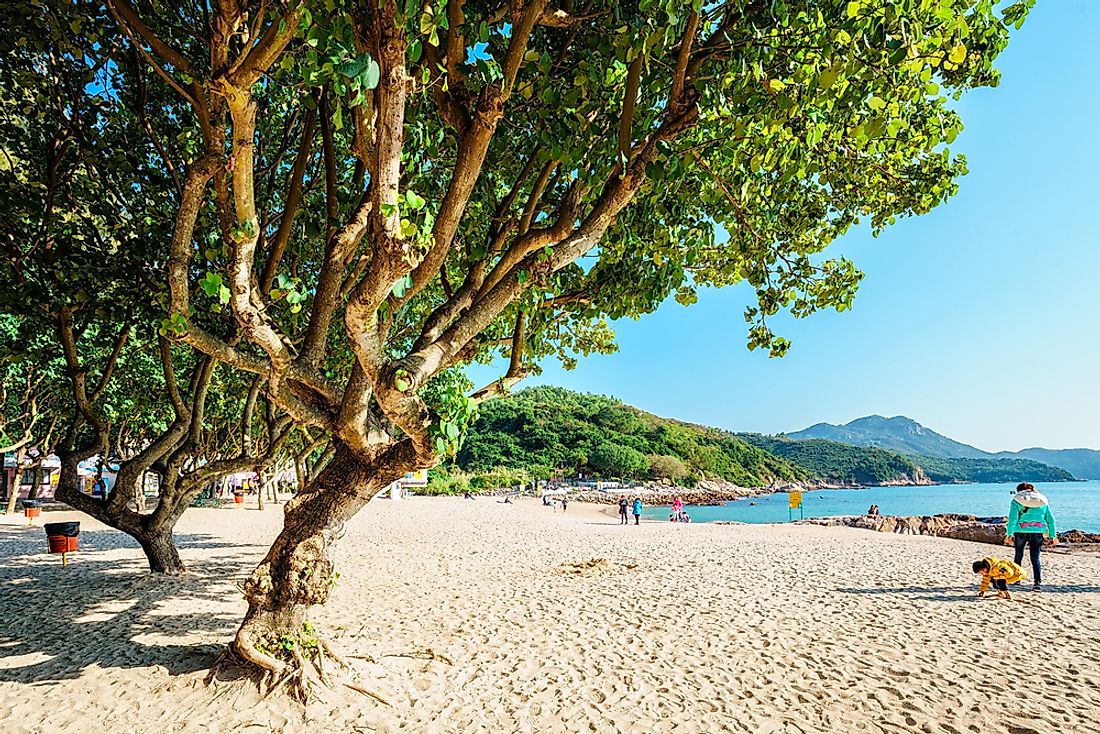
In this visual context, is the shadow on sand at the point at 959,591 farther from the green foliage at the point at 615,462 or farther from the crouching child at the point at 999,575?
the green foliage at the point at 615,462

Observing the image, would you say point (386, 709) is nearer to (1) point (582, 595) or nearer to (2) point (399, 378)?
(2) point (399, 378)

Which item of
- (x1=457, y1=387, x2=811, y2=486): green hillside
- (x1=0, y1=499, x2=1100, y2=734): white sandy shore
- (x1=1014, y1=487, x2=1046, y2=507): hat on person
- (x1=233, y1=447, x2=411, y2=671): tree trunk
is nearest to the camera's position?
(x1=0, y1=499, x2=1100, y2=734): white sandy shore

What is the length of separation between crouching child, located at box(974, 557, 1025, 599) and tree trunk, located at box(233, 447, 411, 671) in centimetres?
1038

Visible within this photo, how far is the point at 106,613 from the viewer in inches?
308

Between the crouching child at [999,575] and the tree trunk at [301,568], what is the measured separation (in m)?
10.4

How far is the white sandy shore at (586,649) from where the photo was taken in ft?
16.2

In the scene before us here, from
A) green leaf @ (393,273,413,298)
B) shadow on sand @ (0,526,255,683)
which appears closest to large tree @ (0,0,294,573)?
shadow on sand @ (0,526,255,683)

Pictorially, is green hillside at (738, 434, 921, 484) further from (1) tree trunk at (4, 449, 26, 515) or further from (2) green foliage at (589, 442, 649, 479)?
(1) tree trunk at (4, 449, 26, 515)

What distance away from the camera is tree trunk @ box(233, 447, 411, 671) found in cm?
512

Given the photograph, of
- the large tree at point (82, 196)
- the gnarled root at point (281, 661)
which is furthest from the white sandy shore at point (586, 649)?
the large tree at point (82, 196)

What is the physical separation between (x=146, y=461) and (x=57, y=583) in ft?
12.4

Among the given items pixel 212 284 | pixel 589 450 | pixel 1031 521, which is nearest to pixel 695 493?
pixel 589 450

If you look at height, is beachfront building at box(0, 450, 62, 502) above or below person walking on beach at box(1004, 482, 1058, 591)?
above

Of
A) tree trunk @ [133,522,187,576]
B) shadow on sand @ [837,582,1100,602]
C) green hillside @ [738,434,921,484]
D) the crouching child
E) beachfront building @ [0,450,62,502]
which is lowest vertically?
green hillside @ [738,434,921,484]
